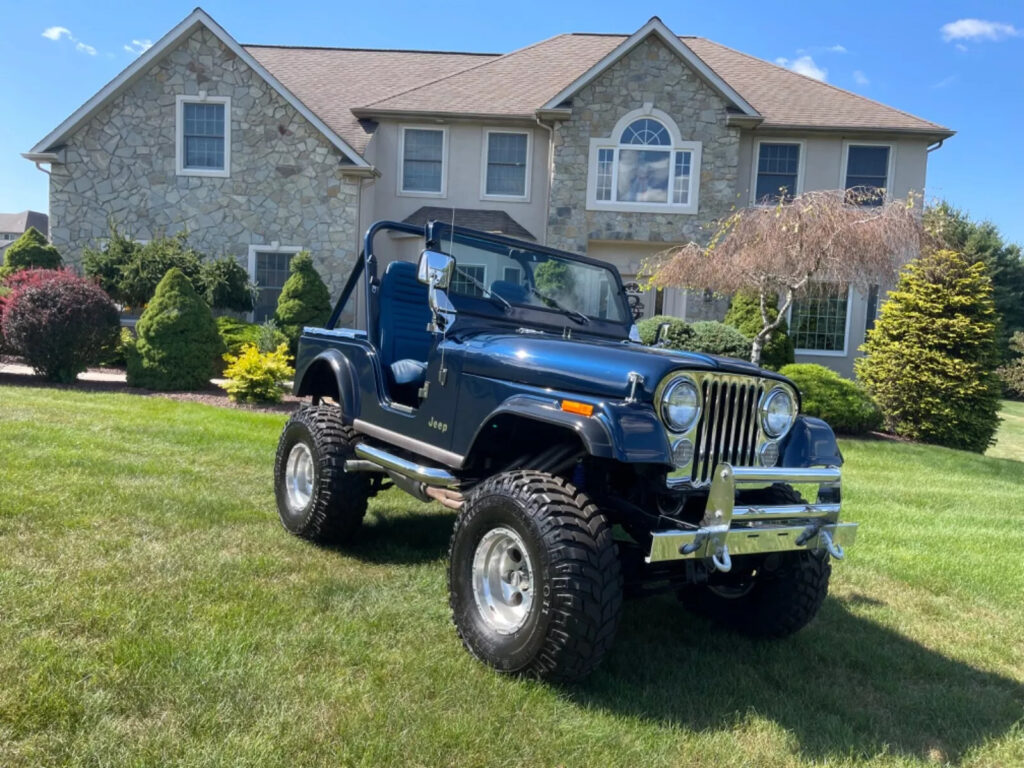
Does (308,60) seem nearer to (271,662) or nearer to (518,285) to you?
(518,285)

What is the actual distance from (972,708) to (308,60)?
21432 mm

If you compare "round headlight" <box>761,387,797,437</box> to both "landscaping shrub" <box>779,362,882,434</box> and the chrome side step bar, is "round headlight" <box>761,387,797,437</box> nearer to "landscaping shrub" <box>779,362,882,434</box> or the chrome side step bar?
the chrome side step bar

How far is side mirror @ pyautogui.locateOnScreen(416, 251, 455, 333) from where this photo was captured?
3836 millimetres

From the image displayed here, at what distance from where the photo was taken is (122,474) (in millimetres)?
5762

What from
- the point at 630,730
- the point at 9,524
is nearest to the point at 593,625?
the point at 630,730

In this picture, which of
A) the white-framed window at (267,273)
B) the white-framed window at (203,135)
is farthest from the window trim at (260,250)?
the white-framed window at (203,135)

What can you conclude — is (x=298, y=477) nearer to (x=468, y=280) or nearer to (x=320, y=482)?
(x=320, y=482)

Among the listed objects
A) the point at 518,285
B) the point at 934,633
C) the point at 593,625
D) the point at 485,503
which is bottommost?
the point at 934,633

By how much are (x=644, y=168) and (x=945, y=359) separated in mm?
6947

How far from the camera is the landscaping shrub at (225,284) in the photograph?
14.0 meters

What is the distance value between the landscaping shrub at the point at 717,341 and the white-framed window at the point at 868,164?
6961 millimetres

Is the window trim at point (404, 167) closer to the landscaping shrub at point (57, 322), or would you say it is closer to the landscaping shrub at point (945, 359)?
the landscaping shrub at point (57, 322)

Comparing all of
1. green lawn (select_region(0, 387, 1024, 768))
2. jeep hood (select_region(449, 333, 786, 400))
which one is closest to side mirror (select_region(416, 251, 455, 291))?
jeep hood (select_region(449, 333, 786, 400))

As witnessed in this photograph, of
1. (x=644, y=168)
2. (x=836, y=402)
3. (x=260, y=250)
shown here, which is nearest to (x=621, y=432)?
(x=836, y=402)
